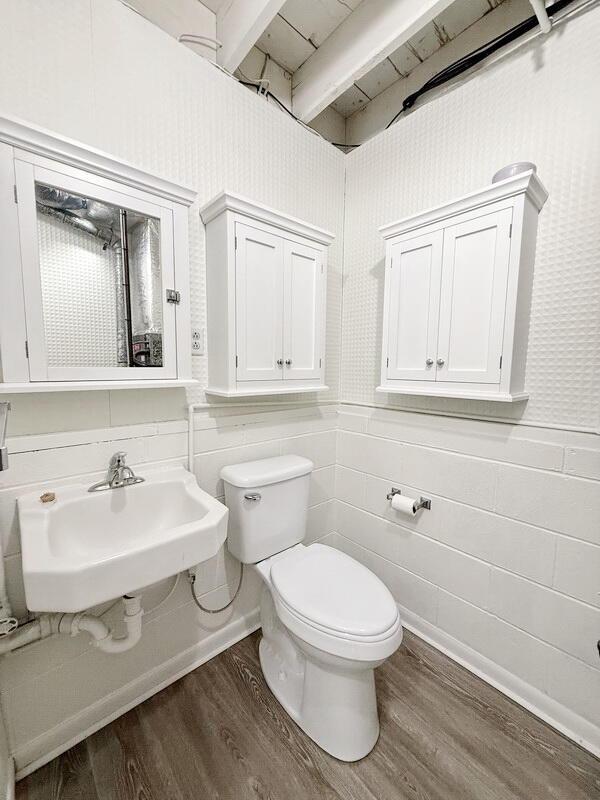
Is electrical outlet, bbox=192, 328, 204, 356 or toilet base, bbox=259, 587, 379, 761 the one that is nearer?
toilet base, bbox=259, 587, 379, 761

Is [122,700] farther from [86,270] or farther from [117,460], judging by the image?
[86,270]

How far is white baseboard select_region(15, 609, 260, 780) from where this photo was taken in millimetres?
1058

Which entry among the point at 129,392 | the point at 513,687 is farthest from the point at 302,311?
the point at 513,687

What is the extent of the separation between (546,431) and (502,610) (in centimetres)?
74

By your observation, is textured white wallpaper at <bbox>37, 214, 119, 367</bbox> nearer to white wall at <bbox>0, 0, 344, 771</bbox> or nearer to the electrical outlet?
white wall at <bbox>0, 0, 344, 771</bbox>

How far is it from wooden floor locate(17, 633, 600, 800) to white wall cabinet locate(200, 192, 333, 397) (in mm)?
1193

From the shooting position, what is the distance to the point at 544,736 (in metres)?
1.15

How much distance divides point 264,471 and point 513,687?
1.28 meters

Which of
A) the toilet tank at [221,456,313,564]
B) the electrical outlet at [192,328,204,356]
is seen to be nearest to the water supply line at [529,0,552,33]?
the electrical outlet at [192,328,204,356]

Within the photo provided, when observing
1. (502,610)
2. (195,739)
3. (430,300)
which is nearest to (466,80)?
(430,300)

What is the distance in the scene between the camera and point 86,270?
3.45 ft

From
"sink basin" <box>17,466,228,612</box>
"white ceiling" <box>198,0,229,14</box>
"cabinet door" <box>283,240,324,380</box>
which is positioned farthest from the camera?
"cabinet door" <box>283,240,324,380</box>

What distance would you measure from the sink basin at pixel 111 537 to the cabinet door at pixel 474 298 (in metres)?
1.00

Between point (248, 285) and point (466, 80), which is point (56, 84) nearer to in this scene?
point (248, 285)
